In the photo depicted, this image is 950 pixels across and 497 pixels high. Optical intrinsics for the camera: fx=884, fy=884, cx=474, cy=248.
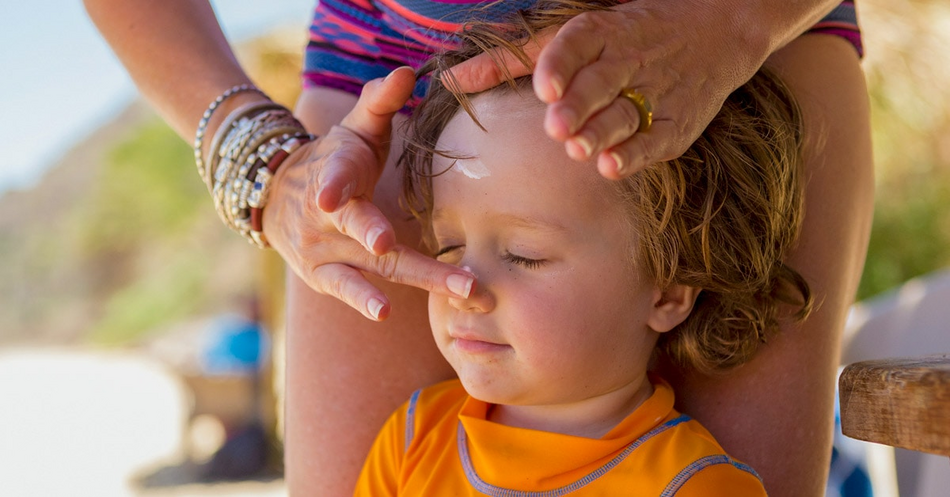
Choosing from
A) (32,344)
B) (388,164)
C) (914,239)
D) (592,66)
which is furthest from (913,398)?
(32,344)

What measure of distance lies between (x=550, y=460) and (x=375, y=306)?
0.35 metres

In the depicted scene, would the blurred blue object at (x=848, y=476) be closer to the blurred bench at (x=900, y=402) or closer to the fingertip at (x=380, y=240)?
the blurred bench at (x=900, y=402)

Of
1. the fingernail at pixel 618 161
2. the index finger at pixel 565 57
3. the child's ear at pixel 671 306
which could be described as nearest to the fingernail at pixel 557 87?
the index finger at pixel 565 57

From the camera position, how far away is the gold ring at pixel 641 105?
0.98m

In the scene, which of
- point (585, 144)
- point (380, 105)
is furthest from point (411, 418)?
point (585, 144)

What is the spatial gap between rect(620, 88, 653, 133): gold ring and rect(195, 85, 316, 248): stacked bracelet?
70cm

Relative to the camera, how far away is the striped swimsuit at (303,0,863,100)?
4.94 feet

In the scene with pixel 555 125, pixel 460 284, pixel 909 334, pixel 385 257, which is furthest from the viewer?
pixel 909 334

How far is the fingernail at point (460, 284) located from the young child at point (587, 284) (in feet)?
0.11

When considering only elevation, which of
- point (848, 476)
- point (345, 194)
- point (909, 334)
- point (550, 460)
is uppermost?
point (345, 194)

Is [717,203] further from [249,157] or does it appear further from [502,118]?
[249,157]

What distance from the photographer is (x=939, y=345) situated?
1.77m

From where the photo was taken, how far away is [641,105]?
984 mm

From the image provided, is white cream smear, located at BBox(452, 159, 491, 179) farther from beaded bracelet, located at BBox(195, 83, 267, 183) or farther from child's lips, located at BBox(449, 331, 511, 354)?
beaded bracelet, located at BBox(195, 83, 267, 183)
